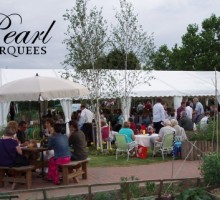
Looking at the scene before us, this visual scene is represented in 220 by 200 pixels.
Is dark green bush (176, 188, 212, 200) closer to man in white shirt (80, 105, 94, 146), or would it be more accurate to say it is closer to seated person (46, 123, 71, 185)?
seated person (46, 123, 71, 185)

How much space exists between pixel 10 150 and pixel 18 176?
75cm

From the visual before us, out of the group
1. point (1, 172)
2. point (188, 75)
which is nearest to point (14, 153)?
point (1, 172)

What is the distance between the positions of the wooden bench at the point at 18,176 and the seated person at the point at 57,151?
1.50ft

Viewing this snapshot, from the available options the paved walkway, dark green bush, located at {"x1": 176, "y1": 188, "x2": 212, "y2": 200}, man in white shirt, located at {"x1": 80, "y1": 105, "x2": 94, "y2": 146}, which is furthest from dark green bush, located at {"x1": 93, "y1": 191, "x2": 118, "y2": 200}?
man in white shirt, located at {"x1": 80, "y1": 105, "x2": 94, "y2": 146}

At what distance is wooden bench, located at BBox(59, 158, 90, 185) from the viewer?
315 inches

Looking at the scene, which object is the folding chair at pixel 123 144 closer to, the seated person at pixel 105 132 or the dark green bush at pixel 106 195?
the seated person at pixel 105 132

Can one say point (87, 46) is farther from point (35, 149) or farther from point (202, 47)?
point (202, 47)

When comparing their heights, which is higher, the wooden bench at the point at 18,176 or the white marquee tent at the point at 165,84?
the white marquee tent at the point at 165,84

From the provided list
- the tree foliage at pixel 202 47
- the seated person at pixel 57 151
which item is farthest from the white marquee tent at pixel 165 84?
the tree foliage at pixel 202 47

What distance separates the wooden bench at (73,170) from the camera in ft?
26.2

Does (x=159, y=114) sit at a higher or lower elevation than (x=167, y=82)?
lower

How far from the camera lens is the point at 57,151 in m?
7.95

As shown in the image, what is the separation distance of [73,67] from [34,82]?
17.8ft

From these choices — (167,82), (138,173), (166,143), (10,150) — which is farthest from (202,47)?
(10,150)
